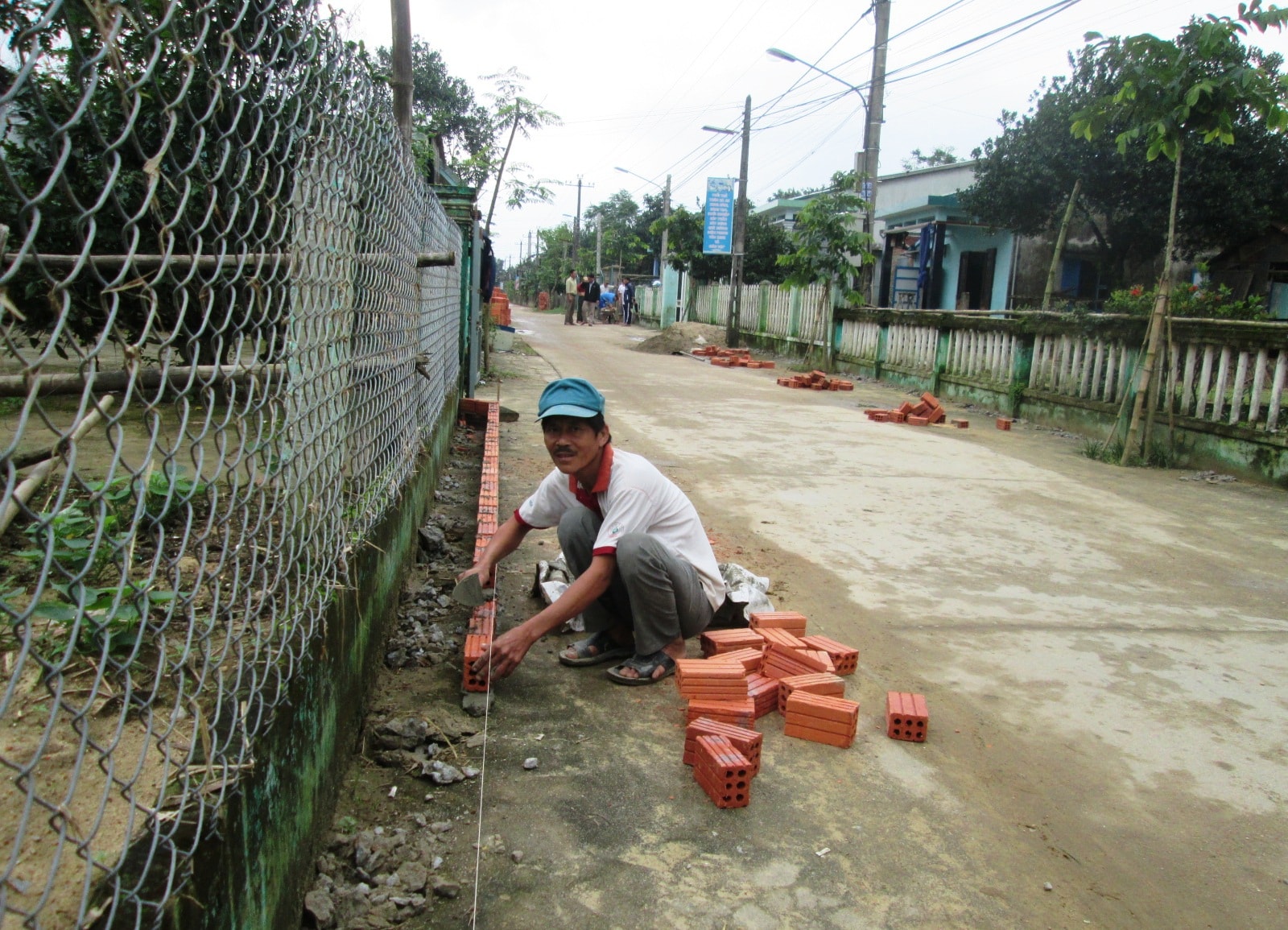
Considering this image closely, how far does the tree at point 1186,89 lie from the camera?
7.84m

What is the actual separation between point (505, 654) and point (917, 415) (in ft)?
31.6

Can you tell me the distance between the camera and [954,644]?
4.30 m

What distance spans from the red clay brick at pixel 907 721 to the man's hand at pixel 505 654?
1329 mm

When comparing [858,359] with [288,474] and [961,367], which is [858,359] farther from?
[288,474]

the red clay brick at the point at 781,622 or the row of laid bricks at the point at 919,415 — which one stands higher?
the row of laid bricks at the point at 919,415

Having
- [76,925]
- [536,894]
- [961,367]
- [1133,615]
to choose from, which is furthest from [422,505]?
[961,367]

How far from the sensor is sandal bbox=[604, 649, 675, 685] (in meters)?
3.76

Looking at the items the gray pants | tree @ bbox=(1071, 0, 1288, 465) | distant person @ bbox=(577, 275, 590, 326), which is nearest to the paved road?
the gray pants

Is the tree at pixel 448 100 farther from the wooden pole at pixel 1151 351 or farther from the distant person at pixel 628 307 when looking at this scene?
the wooden pole at pixel 1151 351

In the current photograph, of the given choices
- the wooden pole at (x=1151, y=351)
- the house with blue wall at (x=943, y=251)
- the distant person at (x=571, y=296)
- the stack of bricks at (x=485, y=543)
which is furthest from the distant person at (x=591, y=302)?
the wooden pole at (x=1151, y=351)

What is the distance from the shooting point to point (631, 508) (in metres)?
3.63

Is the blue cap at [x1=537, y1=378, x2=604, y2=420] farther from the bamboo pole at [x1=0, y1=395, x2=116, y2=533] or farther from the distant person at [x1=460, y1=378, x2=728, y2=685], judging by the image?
the bamboo pole at [x1=0, y1=395, x2=116, y2=533]

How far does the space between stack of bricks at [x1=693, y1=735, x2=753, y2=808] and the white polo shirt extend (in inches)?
33.5

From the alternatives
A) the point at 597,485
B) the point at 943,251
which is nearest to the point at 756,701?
the point at 597,485
